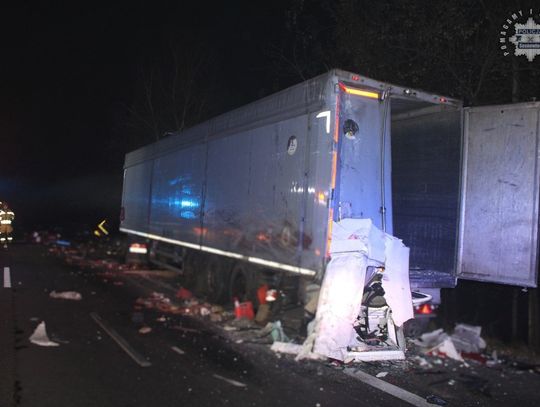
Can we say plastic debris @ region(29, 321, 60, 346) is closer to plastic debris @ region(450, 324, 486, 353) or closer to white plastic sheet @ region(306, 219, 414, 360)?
white plastic sheet @ region(306, 219, 414, 360)

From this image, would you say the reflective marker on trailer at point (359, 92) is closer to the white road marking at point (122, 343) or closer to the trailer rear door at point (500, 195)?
the trailer rear door at point (500, 195)

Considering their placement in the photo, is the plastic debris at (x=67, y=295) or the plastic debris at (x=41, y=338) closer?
the plastic debris at (x=41, y=338)

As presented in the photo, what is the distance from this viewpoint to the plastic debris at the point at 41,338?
21.2 feet

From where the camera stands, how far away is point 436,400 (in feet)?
16.8

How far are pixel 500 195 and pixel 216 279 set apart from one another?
5232 millimetres

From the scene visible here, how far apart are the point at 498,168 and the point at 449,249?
4.13 ft

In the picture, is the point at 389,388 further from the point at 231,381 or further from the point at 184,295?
the point at 184,295

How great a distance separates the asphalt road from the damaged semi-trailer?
123 centimetres

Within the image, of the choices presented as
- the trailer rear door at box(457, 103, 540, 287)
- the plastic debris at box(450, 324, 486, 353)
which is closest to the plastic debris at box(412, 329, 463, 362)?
the plastic debris at box(450, 324, 486, 353)

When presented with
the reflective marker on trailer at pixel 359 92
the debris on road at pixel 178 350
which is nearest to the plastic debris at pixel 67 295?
the debris on road at pixel 178 350

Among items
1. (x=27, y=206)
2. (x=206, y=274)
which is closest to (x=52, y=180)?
(x=27, y=206)

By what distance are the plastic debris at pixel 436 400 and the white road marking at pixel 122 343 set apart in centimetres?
306

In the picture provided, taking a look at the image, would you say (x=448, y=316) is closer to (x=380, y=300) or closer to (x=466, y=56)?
(x=380, y=300)

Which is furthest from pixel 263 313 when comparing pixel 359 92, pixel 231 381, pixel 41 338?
pixel 359 92
